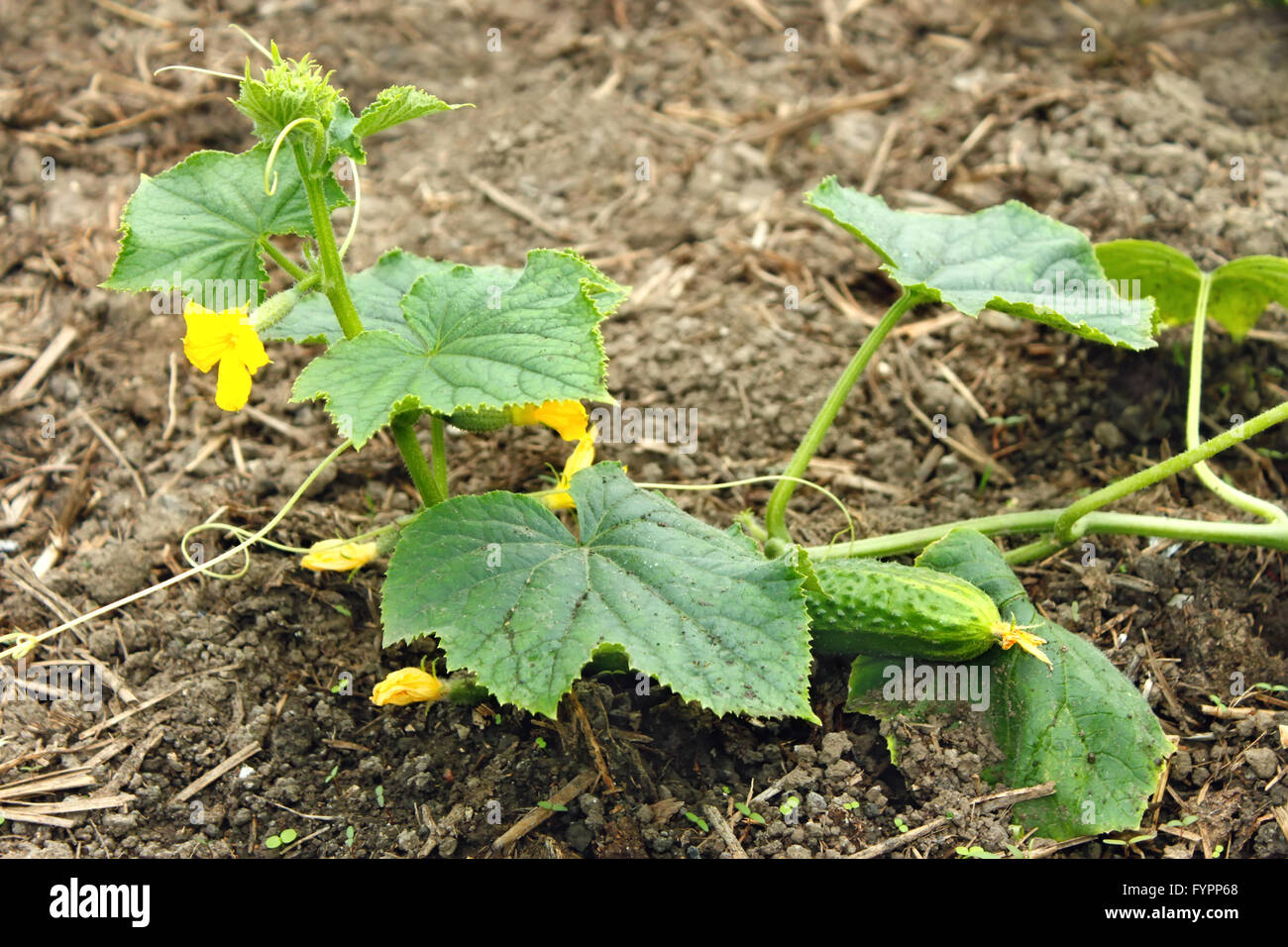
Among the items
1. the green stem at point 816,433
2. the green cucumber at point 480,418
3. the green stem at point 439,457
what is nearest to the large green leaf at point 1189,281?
the green stem at point 816,433

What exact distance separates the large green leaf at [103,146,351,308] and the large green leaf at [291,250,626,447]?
14.1 inches

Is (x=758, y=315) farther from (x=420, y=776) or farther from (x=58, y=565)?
(x=58, y=565)

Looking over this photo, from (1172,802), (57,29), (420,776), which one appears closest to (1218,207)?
(1172,802)

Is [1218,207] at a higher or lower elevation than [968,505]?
higher

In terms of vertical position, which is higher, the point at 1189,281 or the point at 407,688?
the point at 1189,281

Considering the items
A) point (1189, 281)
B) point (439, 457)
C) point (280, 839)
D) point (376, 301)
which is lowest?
point (280, 839)

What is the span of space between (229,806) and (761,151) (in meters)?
3.41

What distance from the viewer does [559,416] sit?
2795 millimetres

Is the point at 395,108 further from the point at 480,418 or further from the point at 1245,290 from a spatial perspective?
the point at 1245,290

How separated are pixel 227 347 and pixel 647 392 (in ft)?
5.27

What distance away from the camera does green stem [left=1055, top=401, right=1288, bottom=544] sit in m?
2.79

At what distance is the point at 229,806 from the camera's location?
8.63 ft

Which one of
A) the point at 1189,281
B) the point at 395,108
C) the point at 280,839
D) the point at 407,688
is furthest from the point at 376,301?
the point at 1189,281

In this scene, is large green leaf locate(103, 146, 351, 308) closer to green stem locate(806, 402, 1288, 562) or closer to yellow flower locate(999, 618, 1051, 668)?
green stem locate(806, 402, 1288, 562)
